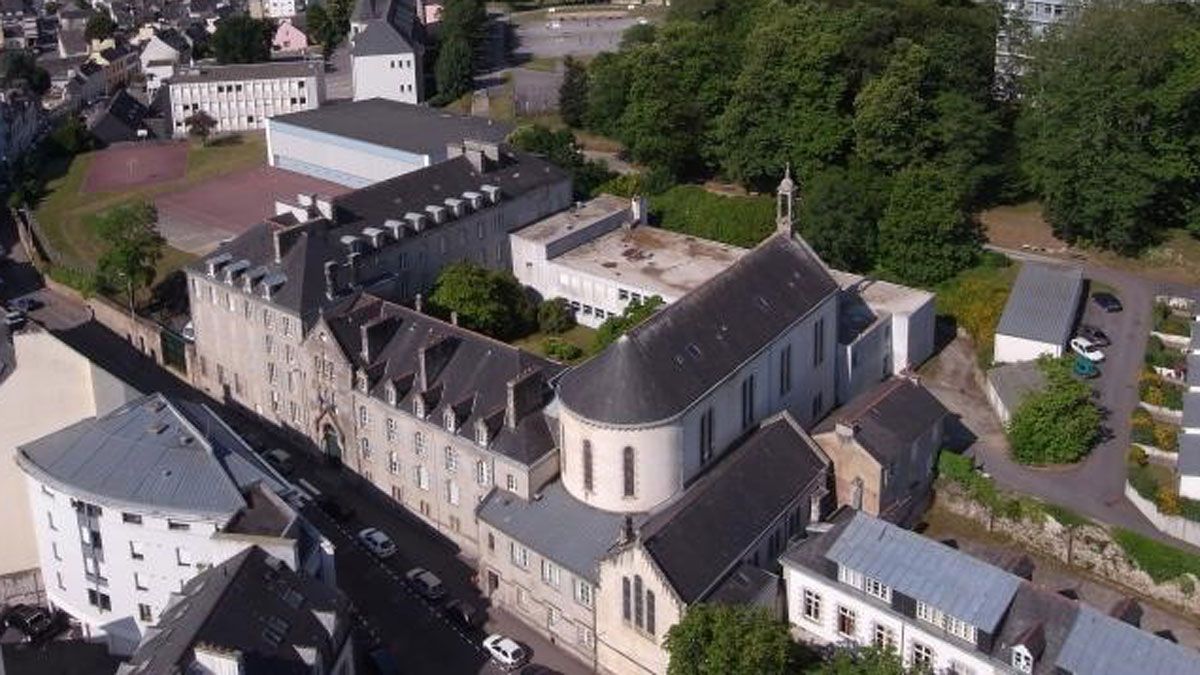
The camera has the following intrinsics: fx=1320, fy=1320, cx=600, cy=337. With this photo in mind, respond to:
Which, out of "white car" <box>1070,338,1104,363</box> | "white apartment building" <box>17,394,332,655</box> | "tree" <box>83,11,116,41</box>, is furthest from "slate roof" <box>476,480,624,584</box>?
"tree" <box>83,11,116,41</box>

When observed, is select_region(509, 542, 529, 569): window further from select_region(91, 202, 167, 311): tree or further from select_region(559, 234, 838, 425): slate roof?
select_region(91, 202, 167, 311): tree

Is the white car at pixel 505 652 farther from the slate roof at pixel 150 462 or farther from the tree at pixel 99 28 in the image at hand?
the tree at pixel 99 28

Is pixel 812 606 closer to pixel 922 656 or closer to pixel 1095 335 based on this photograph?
pixel 922 656

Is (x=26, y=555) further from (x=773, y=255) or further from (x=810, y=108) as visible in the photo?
(x=810, y=108)

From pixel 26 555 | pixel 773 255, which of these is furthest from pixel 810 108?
pixel 26 555

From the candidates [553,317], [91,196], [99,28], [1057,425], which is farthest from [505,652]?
[99,28]
